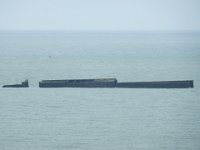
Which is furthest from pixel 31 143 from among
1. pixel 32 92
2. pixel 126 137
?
pixel 32 92

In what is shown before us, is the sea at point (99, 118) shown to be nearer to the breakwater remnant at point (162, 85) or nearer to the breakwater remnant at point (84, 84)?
the breakwater remnant at point (84, 84)

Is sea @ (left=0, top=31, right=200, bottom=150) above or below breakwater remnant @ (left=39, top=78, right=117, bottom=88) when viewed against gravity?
above

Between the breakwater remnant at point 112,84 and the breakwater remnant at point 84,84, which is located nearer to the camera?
the breakwater remnant at point 112,84

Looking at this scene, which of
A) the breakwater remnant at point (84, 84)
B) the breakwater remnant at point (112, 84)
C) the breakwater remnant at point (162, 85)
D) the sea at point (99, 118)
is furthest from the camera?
the breakwater remnant at point (84, 84)

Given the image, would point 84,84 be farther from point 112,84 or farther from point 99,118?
point 99,118

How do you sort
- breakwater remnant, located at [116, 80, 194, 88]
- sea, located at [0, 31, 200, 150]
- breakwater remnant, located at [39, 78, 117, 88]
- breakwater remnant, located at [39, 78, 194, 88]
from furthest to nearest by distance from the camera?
breakwater remnant, located at [39, 78, 117, 88], breakwater remnant, located at [39, 78, 194, 88], breakwater remnant, located at [116, 80, 194, 88], sea, located at [0, 31, 200, 150]

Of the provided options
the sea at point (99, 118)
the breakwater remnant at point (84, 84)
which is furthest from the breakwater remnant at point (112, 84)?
the sea at point (99, 118)

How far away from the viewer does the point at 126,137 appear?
151ft

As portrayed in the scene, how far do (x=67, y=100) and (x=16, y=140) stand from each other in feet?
64.9

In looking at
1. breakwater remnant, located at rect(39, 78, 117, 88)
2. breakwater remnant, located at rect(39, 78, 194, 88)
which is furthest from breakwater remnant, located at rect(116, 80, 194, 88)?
breakwater remnant, located at rect(39, 78, 117, 88)

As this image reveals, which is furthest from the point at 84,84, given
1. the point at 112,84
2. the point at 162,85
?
the point at 162,85

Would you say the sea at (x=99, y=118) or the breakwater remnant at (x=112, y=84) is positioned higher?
the sea at (x=99, y=118)

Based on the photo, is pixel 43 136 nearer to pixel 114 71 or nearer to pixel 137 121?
pixel 137 121

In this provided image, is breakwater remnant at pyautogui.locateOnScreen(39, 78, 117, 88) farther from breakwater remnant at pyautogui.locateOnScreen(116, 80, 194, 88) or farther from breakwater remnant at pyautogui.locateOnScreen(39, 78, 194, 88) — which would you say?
breakwater remnant at pyautogui.locateOnScreen(116, 80, 194, 88)
